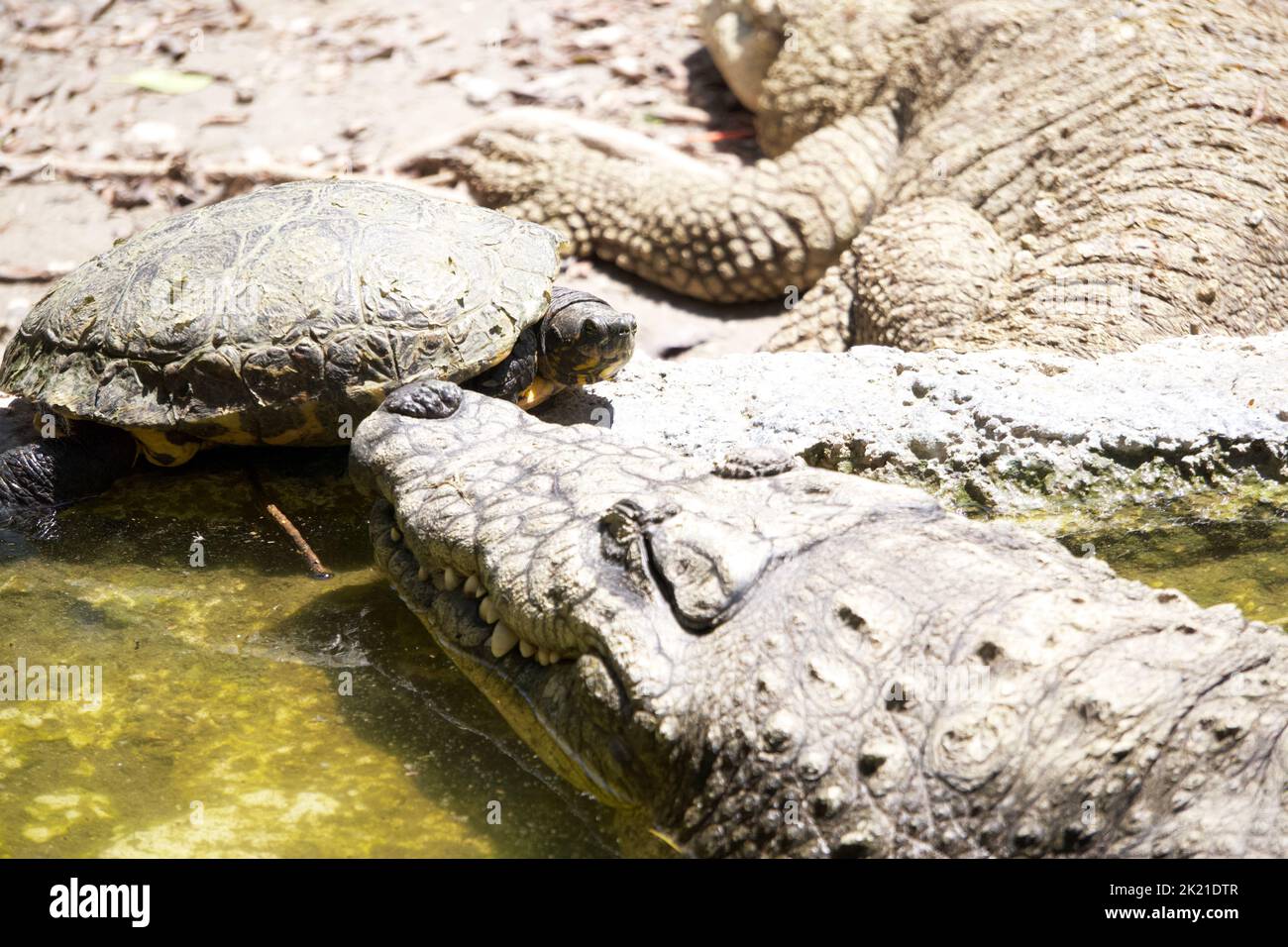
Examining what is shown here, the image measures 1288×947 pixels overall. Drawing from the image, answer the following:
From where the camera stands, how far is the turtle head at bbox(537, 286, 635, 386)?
3.71m

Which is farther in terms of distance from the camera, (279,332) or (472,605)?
(279,332)

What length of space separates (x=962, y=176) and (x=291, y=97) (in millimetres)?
4127

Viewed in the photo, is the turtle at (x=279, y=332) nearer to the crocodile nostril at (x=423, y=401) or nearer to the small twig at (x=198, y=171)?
the crocodile nostril at (x=423, y=401)

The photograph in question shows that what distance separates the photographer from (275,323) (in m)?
3.47

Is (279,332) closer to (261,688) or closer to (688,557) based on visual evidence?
(261,688)

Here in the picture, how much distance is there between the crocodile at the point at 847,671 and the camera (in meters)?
2.04

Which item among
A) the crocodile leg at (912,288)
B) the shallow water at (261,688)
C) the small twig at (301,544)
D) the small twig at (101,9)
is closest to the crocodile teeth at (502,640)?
the shallow water at (261,688)

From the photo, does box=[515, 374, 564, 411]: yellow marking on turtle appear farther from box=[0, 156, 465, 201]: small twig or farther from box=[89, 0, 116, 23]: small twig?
box=[89, 0, 116, 23]: small twig

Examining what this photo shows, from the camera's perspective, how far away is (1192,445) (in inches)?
131

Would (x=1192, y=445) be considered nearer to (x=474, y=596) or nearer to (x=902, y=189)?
(x=474, y=596)

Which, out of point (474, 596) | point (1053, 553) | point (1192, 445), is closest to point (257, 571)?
point (474, 596)

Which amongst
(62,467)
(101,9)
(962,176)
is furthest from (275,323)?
(101,9)

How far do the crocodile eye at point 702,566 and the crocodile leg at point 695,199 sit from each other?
3939 millimetres
